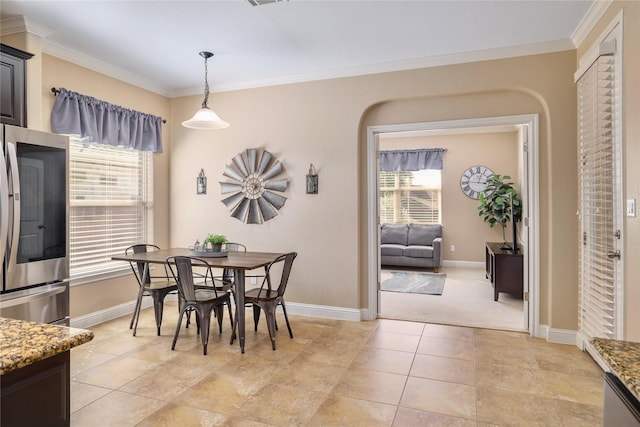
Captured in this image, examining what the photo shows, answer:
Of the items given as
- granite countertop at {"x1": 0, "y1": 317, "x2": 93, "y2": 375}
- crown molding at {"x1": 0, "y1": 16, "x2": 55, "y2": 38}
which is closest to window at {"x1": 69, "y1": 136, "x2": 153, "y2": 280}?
crown molding at {"x1": 0, "y1": 16, "x2": 55, "y2": 38}

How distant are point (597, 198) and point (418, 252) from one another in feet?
14.4

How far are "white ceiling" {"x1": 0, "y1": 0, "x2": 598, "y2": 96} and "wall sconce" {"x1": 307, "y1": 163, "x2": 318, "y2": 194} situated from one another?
1027mm

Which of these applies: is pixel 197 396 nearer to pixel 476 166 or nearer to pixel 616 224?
pixel 616 224

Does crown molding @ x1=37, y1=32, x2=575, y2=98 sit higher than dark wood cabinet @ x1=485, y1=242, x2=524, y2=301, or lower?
higher

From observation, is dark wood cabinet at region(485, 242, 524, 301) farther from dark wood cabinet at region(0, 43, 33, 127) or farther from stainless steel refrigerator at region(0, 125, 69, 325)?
dark wood cabinet at region(0, 43, 33, 127)

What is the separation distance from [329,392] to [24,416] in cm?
190

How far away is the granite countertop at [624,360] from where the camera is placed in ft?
2.96

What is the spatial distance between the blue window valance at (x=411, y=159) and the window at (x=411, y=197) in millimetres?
176

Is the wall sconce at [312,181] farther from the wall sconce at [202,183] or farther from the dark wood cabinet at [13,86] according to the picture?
the dark wood cabinet at [13,86]

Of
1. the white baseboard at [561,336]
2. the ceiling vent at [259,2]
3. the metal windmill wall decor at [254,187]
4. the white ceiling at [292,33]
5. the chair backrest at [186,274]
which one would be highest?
the white ceiling at [292,33]

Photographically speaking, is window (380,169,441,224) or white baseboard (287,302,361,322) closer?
white baseboard (287,302,361,322)

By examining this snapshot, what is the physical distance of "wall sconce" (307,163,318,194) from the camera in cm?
430

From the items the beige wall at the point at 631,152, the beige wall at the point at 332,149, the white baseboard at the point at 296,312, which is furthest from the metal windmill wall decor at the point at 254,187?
the beige wall at the point at 631,152

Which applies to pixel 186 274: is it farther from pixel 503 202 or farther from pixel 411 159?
pixel 411 159
